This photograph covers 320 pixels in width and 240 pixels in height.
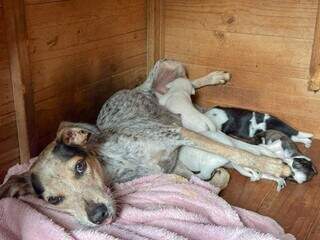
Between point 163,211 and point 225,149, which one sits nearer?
point 163,211

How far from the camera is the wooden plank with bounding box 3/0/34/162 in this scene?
255 cm

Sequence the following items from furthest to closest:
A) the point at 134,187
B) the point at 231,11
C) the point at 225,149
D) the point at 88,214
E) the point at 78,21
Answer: the point at 231,11, the point at 78,21, the point at 225,149, the point at 134,187, the point at 88,214

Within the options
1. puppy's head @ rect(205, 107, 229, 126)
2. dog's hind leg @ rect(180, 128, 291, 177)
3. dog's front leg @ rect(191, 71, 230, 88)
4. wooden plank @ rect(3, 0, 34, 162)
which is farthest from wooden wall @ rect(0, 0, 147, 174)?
dog's hind leg @ rect(180, 128, 291, 177)

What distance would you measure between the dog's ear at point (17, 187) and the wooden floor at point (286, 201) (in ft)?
3.97

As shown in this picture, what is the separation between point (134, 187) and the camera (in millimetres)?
2609

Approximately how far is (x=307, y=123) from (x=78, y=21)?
1899 millimetres

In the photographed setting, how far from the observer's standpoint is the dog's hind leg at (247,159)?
273 cm

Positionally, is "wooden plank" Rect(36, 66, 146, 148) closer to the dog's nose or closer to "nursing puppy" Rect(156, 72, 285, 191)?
"nursing puppy" Rect(156, 72, 285, 191)

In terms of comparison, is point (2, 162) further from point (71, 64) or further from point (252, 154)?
point (252, 154)

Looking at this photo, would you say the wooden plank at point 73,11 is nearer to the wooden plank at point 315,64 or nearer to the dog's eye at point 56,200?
the dog's eye at point 56,200

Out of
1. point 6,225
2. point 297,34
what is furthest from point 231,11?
point 6,225

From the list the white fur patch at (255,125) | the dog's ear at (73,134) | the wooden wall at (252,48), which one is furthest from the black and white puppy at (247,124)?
the dog's ear at (73,134)

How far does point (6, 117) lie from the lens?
2.68 m

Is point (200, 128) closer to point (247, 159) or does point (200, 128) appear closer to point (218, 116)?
point (218, 116)
